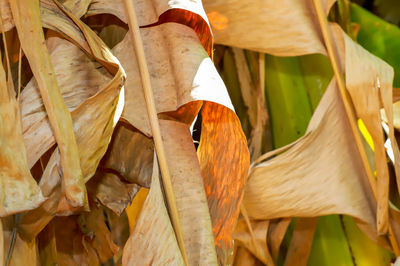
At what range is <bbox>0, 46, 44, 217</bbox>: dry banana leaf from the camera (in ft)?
1.37

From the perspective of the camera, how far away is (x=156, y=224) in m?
0.50

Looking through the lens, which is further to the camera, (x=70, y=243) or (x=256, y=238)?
(x=256, y=238)

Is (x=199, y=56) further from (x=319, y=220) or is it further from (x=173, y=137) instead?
(x=319, y=220)

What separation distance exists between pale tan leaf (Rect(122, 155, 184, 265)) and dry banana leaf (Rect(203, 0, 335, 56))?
1.12 feet

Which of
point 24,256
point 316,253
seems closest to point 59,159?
point 24,256

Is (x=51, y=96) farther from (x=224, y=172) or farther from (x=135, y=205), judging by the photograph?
(x=135, y=205)

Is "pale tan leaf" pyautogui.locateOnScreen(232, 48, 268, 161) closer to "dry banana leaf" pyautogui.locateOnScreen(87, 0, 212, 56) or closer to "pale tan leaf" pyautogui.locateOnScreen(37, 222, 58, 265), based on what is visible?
"dry banana leaf" pyautogui.locateOnScreen(87, 0, 212, 56)

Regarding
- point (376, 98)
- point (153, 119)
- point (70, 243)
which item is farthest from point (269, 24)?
point (70, 243)

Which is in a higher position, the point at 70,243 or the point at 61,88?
the point at 61,88

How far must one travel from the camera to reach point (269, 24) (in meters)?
0.75

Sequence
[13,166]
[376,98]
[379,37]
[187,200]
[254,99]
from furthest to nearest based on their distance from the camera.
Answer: [379,37]
[254,99]
[376,98]
[187,200]
[13,166]

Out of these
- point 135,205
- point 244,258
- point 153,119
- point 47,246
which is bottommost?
point 244,258

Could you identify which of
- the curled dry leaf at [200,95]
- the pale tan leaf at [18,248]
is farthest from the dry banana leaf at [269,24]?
the pale tan leaf at [18,248]

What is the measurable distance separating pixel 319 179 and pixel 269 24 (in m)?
0.24
